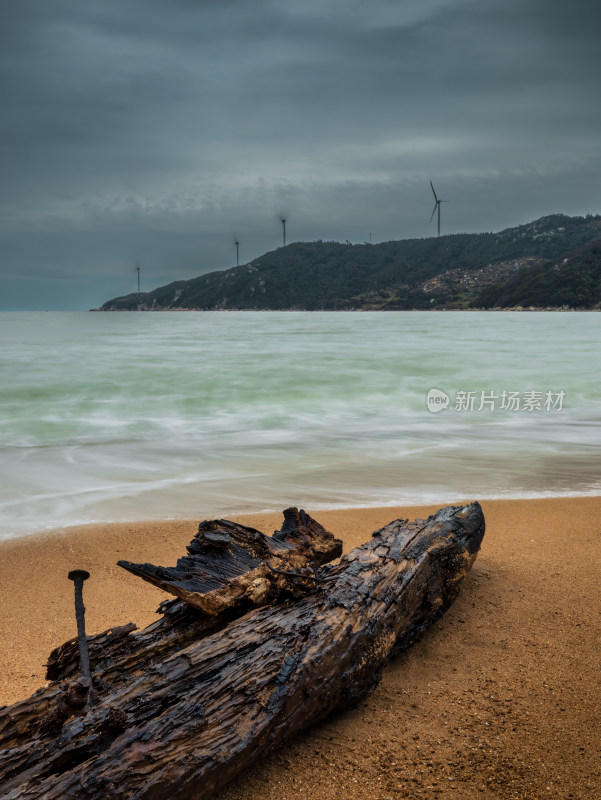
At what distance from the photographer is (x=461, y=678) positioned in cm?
241

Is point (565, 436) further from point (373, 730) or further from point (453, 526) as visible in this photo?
point (373, 730)

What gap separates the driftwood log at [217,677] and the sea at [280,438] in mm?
2957

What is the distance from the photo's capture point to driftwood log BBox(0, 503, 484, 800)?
5.30 feet

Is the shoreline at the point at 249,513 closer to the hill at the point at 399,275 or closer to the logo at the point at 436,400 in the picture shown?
the logo at the point at 436,400

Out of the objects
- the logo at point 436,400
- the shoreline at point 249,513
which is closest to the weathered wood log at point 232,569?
the shoreline at point 249,513

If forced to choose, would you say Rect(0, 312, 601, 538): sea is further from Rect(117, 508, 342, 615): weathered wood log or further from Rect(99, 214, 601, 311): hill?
Rect(99, 214, 601, 311): hill

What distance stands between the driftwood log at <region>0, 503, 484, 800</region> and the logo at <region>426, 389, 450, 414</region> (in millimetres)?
Answer: 9677

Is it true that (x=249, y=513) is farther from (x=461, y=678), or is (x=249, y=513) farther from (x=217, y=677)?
(x=217, y=677)

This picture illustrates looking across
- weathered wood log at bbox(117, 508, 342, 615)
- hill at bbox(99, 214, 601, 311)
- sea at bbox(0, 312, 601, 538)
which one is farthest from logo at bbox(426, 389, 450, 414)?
hill at bbox(99, 214, 601, 311)

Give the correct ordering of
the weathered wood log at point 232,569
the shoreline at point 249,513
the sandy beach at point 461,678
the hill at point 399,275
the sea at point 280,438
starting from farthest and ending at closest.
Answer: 1. the hill at point 399,275
2. the sea at point 280,438
3. the shoreline at point 249,513
4. the weathered wood log at point 232,569
5. the sandy beach at point 461,678

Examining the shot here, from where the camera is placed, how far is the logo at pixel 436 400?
1232 cm

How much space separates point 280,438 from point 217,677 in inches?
298

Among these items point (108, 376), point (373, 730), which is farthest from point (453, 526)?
point (108, 376)

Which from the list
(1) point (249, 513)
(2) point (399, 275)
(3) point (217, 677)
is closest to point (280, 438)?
(1) point (249, 513)
